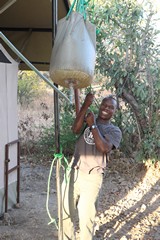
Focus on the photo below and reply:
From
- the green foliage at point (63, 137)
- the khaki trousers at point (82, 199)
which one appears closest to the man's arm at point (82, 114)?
the khaki trousers at point (82, 199)

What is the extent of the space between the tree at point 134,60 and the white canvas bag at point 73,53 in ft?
10.7

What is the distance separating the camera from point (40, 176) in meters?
5.93

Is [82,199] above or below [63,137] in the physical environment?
below

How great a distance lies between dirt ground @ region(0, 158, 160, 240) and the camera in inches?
144

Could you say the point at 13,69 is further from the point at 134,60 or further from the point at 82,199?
the point at 134,60

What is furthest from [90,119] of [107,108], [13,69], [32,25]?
[32,25]

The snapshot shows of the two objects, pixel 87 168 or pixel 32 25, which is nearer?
pixel 87 168

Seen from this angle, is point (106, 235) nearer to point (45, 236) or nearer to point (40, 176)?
point (45, 236)

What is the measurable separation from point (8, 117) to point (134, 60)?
240 centimetres

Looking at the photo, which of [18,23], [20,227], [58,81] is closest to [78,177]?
[58,81]

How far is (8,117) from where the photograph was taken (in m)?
3.96

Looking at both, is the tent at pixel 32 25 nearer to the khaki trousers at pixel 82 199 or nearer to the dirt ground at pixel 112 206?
the dirt ground at pixel 112 206

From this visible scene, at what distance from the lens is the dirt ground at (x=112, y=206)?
12.0 feet

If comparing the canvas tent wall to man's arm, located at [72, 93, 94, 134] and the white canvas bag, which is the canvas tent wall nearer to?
man's arm, located at [72, 93, 94, 134]
